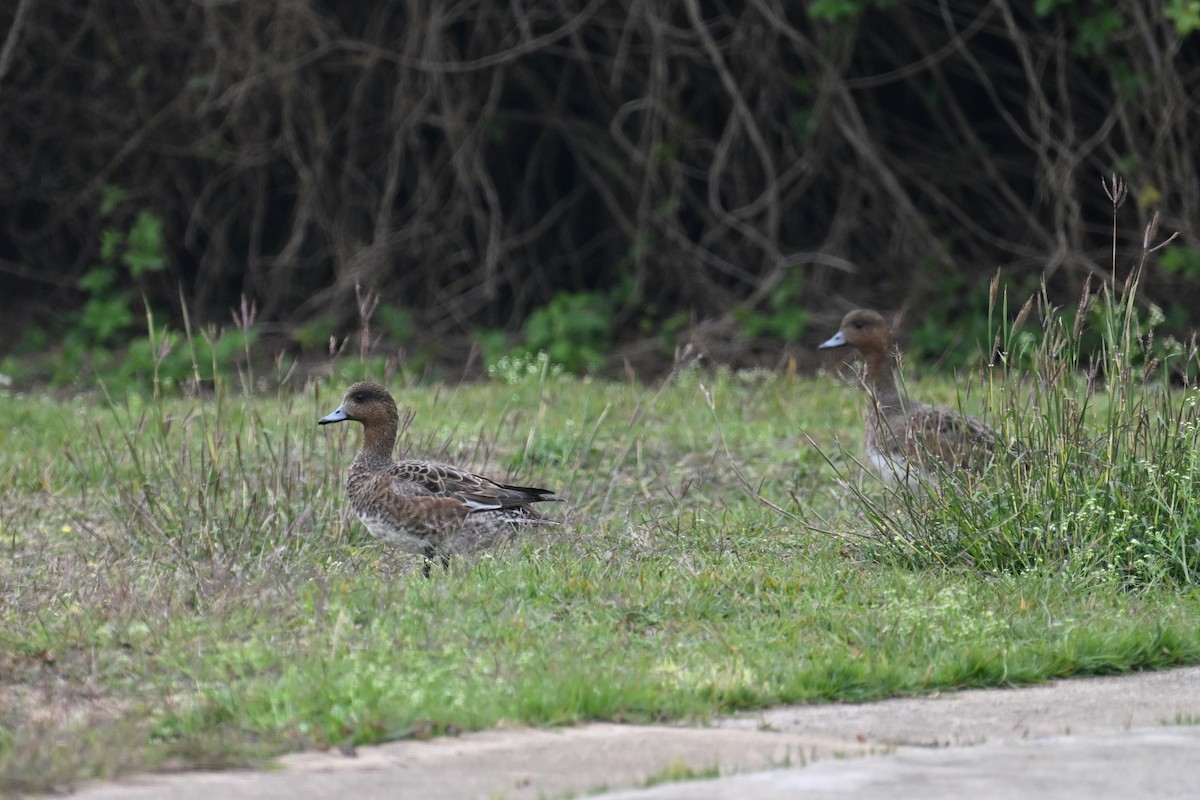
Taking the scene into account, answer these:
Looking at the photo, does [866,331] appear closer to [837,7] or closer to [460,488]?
[460,488]

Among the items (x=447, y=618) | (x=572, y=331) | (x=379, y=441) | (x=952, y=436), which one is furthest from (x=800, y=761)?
(x=572, y=331)

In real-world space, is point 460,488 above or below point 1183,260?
above

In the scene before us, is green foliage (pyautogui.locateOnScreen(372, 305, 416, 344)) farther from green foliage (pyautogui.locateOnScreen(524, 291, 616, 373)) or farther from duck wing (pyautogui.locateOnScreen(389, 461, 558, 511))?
duck wing (pyautogui.locateOnScreen(389, 461, 558, 511))

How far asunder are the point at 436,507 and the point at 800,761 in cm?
342

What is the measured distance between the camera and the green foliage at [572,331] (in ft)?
51.0

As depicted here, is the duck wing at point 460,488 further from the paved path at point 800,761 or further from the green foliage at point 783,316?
the green foliage at point 783,316

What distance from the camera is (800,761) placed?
4.54 meters

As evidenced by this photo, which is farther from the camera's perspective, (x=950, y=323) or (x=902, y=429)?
(x=950, y=323)

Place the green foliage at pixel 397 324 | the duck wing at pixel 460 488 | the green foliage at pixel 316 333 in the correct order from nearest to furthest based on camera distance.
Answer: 1. the duck wing at pixel 460 488
2. the green foliage at pixel 316 333
3. the green foliage at pixel 397 324

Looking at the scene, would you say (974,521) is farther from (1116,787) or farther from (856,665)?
(1116,787)

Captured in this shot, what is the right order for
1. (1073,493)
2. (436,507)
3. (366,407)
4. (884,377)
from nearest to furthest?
(1073,493) → (436,507) → (366,407) → (884,377)

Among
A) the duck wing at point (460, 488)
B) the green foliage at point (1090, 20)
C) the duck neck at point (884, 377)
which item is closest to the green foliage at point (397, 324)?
the green foliage at point (1090, 20)

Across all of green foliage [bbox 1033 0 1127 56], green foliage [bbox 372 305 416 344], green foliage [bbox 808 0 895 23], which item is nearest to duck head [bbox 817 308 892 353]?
green foliage [bbox 808 0 895 23]

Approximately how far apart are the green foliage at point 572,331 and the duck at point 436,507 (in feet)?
24.4
